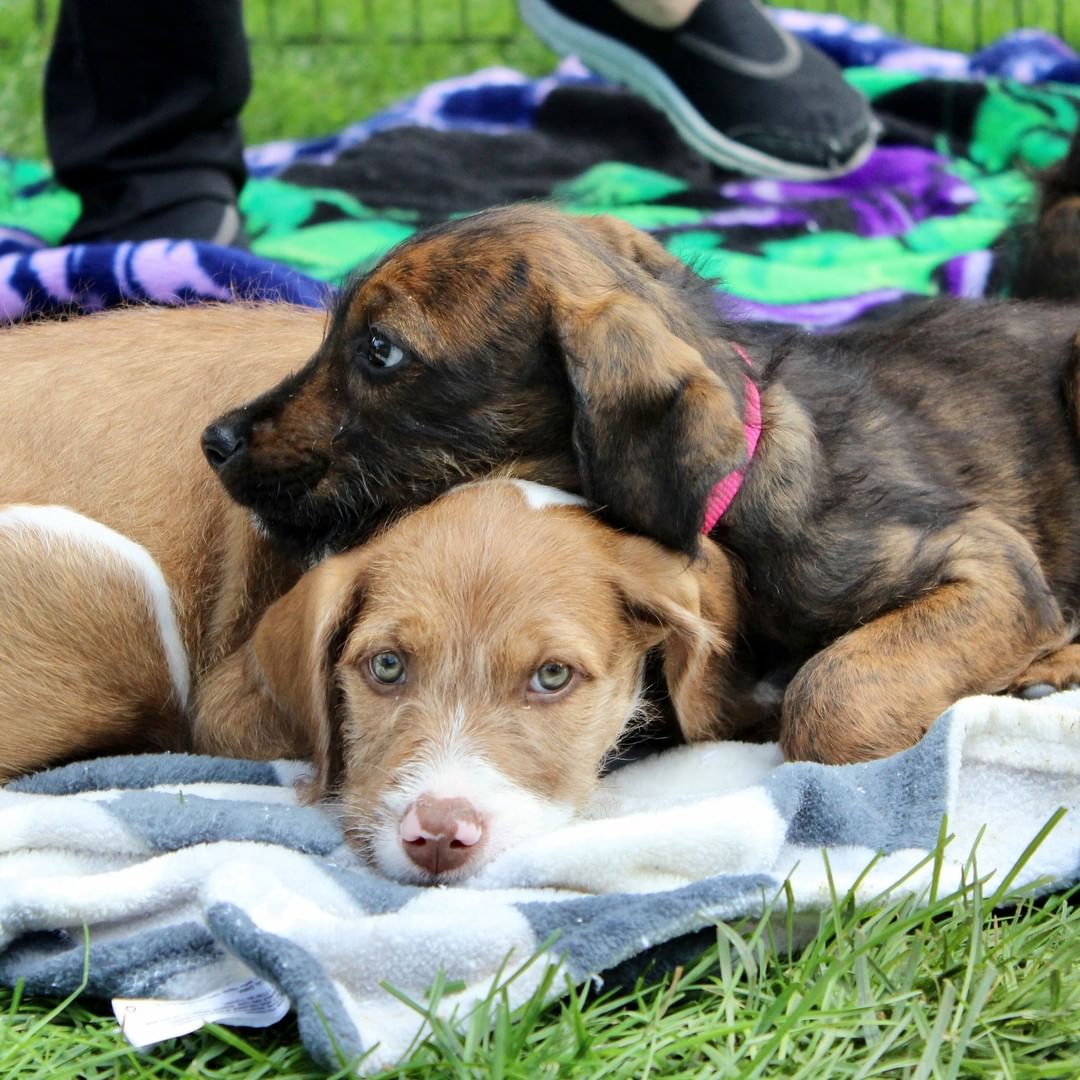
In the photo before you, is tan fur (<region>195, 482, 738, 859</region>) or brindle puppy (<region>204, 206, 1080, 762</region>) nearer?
tan fur (<region>195, 482, 738, 859</region>)

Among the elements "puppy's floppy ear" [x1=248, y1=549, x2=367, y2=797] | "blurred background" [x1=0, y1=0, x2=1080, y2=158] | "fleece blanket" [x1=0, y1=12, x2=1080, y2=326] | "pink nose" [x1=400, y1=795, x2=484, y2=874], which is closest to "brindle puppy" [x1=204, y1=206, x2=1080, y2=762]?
"puppy's floppy ear" [x1=248, y1=549, x2=367, y2=797]

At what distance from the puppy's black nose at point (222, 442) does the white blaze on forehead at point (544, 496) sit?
2.30ft

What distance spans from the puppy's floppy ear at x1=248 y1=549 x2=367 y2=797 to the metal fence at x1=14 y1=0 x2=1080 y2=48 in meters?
7.91

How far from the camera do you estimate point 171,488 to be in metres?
4.26

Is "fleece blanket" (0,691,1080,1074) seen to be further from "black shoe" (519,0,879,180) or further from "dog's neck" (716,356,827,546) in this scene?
"black shoe" (519,0,879,180)

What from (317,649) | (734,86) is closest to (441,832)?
(317,649)

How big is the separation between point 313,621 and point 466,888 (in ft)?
2.70

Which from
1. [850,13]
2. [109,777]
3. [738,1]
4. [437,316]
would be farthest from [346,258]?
[850,13]

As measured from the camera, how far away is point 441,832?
310 centimetres

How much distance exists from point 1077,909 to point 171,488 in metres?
2.50

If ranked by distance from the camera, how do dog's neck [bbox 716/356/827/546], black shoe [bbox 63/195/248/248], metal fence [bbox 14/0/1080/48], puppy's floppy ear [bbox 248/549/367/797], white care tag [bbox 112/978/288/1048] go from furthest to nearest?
metal fence [bbox 14/0/1080/48]
black shoe [bbox 63/195/248/248]
dog's neck [bbox 716/356/827/546]
puppy's floppy ear [bbox 248/549/367/797]
white care tag [bbox 112/978/288/1048]

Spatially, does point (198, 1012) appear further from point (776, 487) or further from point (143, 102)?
point (143, 102)

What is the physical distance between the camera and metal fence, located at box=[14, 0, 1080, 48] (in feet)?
36.4

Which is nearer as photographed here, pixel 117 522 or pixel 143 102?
pixel 117 522
